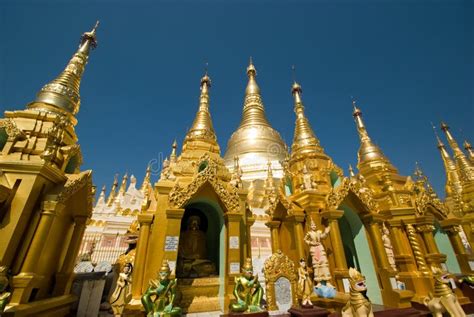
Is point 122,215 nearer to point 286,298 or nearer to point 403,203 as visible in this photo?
point 286,298

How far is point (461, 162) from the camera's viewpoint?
768 inches

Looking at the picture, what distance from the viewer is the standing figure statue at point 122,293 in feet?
18.8

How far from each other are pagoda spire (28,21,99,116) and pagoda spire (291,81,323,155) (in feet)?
32.0

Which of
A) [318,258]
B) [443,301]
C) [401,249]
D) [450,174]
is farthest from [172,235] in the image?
[450,174]

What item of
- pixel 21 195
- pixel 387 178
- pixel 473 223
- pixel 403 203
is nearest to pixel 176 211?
pixel 21 195

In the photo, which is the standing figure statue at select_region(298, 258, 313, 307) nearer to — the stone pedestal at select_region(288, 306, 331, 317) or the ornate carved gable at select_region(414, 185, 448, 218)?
the stone pedestal at select_region(288, 306, 331, 317)

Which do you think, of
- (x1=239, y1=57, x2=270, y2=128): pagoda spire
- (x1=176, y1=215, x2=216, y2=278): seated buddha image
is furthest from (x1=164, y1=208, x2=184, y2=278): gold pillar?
(x1=239, y1=57, x2=270, y2=128): pagoda spire

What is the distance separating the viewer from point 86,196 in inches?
285

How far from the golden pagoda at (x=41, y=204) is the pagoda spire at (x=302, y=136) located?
352 inches

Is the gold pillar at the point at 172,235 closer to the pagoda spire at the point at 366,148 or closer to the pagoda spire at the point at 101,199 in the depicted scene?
the pagoda spire at the point at 366,148

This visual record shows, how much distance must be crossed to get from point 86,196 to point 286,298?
21.7 ft

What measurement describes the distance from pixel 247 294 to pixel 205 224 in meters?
3.70

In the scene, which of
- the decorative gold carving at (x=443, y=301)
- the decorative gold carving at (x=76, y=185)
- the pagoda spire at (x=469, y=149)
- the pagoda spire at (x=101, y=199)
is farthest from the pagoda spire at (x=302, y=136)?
the pagoda spire at (x=469, y=149)

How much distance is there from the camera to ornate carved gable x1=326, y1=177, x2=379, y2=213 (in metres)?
8.08
